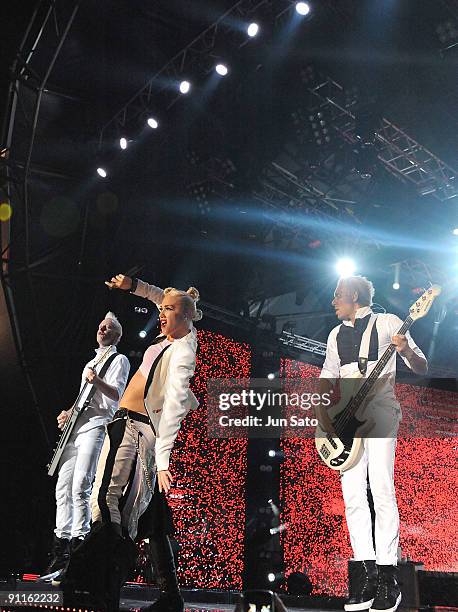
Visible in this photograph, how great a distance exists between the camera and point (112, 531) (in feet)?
10.0

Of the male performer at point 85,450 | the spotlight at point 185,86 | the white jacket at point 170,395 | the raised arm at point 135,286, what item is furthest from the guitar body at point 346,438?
the spotlight at point 185,86

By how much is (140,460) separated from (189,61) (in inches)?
184

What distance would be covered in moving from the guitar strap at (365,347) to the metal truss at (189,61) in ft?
11.9

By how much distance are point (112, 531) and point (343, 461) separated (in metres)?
1.25

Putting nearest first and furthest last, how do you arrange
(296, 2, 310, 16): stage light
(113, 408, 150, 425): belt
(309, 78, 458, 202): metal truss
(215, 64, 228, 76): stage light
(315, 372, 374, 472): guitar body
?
(113, 408, 150, 425): belt
(315, 372, 374, 472): guitar body
(296, 2, 310, 16): stage light
(215, 64, 228, 76): stage light
(309, 78, 458, 202): metal truss

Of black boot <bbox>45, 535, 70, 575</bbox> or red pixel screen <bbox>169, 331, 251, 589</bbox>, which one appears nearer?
black boot <bbox>45, 535, 70, 575</bbox>

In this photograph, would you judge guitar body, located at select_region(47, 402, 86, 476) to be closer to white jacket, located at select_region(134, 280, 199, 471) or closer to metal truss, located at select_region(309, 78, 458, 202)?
white jacket, located at select_region(134, 280, 199, 471)

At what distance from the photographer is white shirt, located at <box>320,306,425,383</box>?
3576mm

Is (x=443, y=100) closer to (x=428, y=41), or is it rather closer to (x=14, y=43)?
(x=428, y=41)

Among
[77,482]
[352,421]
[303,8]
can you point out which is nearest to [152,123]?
[303,8]

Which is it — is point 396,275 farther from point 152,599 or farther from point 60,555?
point 60,555

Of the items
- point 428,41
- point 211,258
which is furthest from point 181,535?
point 428,41

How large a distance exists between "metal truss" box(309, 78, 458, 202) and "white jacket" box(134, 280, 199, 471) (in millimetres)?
4817

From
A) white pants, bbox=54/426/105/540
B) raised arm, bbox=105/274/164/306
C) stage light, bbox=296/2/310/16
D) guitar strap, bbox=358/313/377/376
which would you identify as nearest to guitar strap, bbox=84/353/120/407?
white pants, bbox=54/426/105/540
